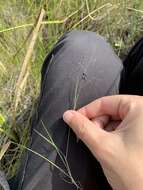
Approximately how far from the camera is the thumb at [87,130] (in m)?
0.73

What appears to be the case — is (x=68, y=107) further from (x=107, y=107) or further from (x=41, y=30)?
(x=41, y=30)

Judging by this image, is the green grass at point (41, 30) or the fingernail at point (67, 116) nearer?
the fingernail at point (67, 116)

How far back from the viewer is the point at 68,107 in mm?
824

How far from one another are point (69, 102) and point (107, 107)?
0.23 feet

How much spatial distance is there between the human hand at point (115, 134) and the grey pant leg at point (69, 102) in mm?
37

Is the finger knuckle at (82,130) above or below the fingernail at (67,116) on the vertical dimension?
below

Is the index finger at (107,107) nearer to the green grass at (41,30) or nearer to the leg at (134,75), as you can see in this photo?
the leg at (134,75)

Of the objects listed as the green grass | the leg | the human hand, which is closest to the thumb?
the human hand

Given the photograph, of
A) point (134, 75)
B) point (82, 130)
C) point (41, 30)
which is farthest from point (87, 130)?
point (41, 30)

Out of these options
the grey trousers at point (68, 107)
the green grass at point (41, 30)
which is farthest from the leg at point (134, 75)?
the green grass at point (41, 30)

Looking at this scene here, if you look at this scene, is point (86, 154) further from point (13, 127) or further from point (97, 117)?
point (13, 127)

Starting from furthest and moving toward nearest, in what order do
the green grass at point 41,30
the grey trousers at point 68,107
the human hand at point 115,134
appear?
the green grass at point 41,30
the grey trousers at point 68,107
the human hand at point 115,134

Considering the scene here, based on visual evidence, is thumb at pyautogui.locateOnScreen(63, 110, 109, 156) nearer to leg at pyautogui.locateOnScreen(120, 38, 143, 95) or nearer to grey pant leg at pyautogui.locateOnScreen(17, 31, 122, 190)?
grey pant leg at pyautogui.locateOnScreen(17, 31, 122, 190)

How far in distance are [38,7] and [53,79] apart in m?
0.43
